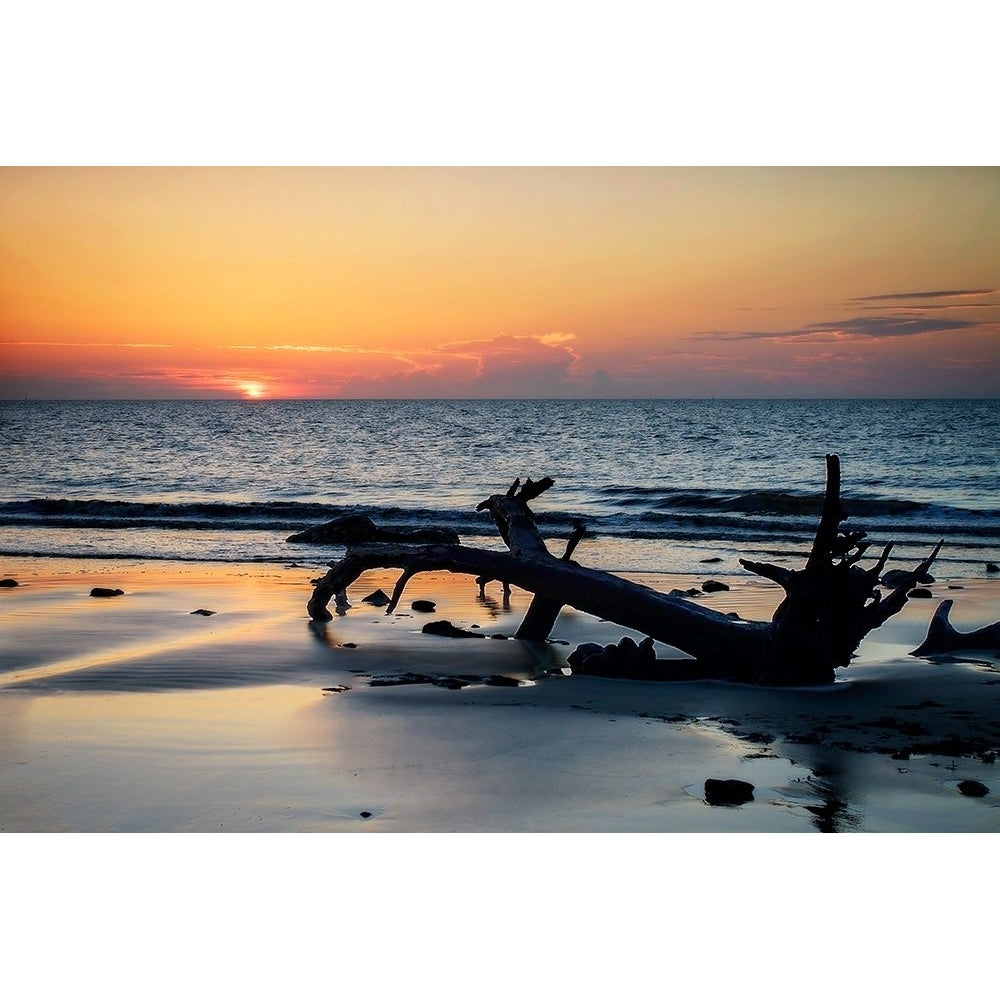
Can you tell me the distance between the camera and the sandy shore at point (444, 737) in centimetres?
449

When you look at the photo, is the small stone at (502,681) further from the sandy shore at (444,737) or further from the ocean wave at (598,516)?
the ocean wave at (598,516)

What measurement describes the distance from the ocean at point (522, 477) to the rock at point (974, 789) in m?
8.28

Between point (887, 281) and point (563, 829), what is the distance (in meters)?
7.79

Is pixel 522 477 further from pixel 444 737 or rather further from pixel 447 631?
pixel 444 737

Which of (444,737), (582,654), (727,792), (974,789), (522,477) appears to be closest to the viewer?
(727,792)

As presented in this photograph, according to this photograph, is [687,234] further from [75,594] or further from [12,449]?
[12,449]

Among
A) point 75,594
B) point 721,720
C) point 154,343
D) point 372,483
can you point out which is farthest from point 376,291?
point 372,483

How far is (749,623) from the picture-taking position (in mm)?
6938

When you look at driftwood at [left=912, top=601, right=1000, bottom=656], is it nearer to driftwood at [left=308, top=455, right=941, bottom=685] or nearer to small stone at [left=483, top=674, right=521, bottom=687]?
driftwood at [left=308, top=455, right=941, bottom=685]

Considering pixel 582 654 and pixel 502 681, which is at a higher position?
pixel 582 654

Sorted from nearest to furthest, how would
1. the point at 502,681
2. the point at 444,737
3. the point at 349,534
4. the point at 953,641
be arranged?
the point at 444,737 < the point at 502,681 < the point at 953,641 < the point at 349,534

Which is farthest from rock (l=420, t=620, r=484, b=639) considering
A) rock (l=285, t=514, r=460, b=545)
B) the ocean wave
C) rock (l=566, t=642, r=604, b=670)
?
the ocean wave

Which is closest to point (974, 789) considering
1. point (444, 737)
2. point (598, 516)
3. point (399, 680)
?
point (444, 737)

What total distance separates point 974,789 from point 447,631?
451cm
